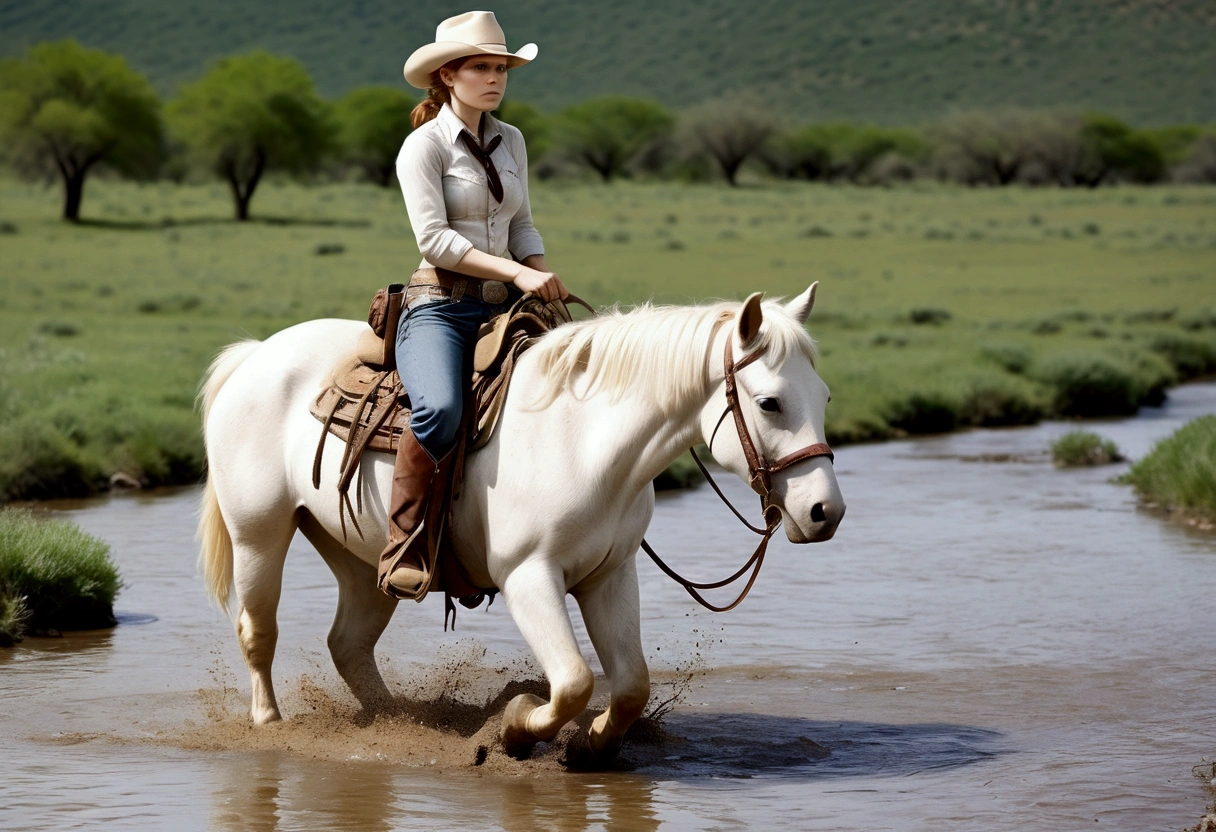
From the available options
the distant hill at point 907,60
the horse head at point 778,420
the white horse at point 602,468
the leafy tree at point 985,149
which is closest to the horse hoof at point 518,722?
the white horse at point 602,468

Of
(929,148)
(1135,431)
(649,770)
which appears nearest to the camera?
(649,770)

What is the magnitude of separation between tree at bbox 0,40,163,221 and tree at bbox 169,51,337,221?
7.11ft

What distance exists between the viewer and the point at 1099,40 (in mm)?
169500

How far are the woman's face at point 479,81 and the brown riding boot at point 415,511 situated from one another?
4.68 ft

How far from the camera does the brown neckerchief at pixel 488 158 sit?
6477 millimetres

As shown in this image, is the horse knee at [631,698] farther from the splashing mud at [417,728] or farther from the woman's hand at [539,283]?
the woman's hand at [539,283]

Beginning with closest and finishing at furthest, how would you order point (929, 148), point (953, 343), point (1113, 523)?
point (1113, 523) < point (953, 343) < point (929, 148)

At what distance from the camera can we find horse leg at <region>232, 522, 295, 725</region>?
23.7 ft

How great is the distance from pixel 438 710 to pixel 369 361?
1.75 m

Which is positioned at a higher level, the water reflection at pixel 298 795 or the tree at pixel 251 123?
the tree at pixel 251 123

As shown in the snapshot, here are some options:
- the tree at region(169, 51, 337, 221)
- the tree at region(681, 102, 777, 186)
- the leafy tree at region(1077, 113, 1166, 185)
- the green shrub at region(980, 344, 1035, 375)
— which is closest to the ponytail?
the green shrub at region(980, 344, 1035, 375)

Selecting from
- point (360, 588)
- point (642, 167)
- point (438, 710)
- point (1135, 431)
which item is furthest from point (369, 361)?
point (642, 167)

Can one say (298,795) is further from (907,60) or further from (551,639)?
(907,60)

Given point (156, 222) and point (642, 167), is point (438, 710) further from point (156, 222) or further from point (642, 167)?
point (642, 167)
